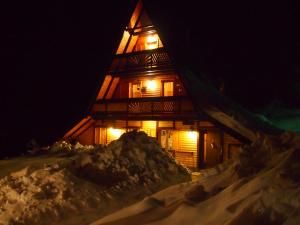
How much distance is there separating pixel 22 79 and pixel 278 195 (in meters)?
43.7

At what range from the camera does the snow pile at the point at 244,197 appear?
431cm

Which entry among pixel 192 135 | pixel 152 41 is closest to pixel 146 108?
pixel 192 135

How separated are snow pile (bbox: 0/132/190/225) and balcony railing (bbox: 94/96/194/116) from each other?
5.62 m

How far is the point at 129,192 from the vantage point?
10641mm

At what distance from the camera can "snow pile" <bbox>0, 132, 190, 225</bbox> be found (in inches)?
341

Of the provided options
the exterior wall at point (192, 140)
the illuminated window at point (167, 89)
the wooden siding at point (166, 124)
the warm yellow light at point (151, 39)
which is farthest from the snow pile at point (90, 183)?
the warm yellow light at point (151, 39)

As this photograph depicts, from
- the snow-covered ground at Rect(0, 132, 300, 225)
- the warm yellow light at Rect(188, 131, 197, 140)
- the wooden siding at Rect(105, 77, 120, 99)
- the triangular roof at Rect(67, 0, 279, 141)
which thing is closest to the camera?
the snow-covered ground at Rect(0, 132, 300, 225)

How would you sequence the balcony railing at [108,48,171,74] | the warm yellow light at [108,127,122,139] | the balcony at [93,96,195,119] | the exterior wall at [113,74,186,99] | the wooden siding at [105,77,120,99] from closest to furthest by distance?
1. the balcony at [93,96,195,119]
2. the balcony railing at [108,48,171,74]
3. the exterior wall at [113,74,186,99]
4. the wooden siding at [105,77,120,99]
5. the warm yellow light at [108,127,122,139]

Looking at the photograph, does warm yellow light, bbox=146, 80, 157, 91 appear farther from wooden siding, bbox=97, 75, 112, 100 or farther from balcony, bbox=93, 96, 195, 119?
wooden siding, bbox=97, 75, 112, 100

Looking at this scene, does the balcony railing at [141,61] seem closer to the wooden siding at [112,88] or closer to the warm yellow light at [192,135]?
the wooden siding at [112,88]

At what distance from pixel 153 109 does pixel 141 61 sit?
3223mm

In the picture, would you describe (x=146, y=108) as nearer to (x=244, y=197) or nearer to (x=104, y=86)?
(x=104, y=86)

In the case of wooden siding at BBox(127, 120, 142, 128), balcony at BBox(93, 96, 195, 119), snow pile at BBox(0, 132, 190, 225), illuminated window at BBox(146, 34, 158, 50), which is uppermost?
illuminated window at BBox(146, 34, 158, 50)

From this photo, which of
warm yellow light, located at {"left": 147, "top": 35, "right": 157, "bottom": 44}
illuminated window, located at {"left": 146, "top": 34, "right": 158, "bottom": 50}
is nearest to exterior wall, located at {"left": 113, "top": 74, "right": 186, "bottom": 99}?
illuminated window, located at {"left": 146, "top": 34, "right": 158, "bottom": 50}
